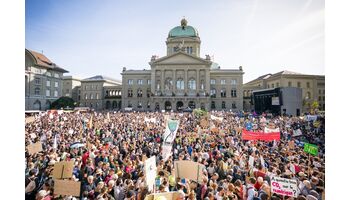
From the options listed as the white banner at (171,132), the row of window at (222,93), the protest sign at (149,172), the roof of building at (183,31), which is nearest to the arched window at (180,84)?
the row of window at (222,93)

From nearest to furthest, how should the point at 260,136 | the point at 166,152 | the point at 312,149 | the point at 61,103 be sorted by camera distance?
1. the point at 166,152
2. the point at 312,149
3. the point at 260,136
4. the point at 61,103

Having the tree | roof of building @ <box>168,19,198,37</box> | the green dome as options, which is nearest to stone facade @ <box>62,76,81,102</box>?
the tree

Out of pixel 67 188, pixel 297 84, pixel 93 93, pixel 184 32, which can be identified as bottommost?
pixel 67 188

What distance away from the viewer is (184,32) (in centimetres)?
6278

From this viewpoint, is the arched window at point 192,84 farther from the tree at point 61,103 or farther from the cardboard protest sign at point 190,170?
the cardboard protest sign at point 190,170

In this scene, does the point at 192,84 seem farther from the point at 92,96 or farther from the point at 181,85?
the point at 92,96

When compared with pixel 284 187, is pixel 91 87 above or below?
above

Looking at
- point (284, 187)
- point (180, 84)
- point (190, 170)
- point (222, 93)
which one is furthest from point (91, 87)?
point (284, 187)

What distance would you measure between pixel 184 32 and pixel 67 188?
60981 mm

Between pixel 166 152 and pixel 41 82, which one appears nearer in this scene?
pixel 166 152

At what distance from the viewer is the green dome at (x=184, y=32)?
62.6m

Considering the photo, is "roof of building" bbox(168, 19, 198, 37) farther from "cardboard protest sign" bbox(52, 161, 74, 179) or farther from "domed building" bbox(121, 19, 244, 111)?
"cardboard protest sign" bbox(52, 161, 74, 179)

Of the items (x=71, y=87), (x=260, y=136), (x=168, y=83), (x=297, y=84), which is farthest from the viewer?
(x=71, y=87)

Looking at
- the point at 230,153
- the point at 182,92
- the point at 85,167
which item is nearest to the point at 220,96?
the point at 182,92
